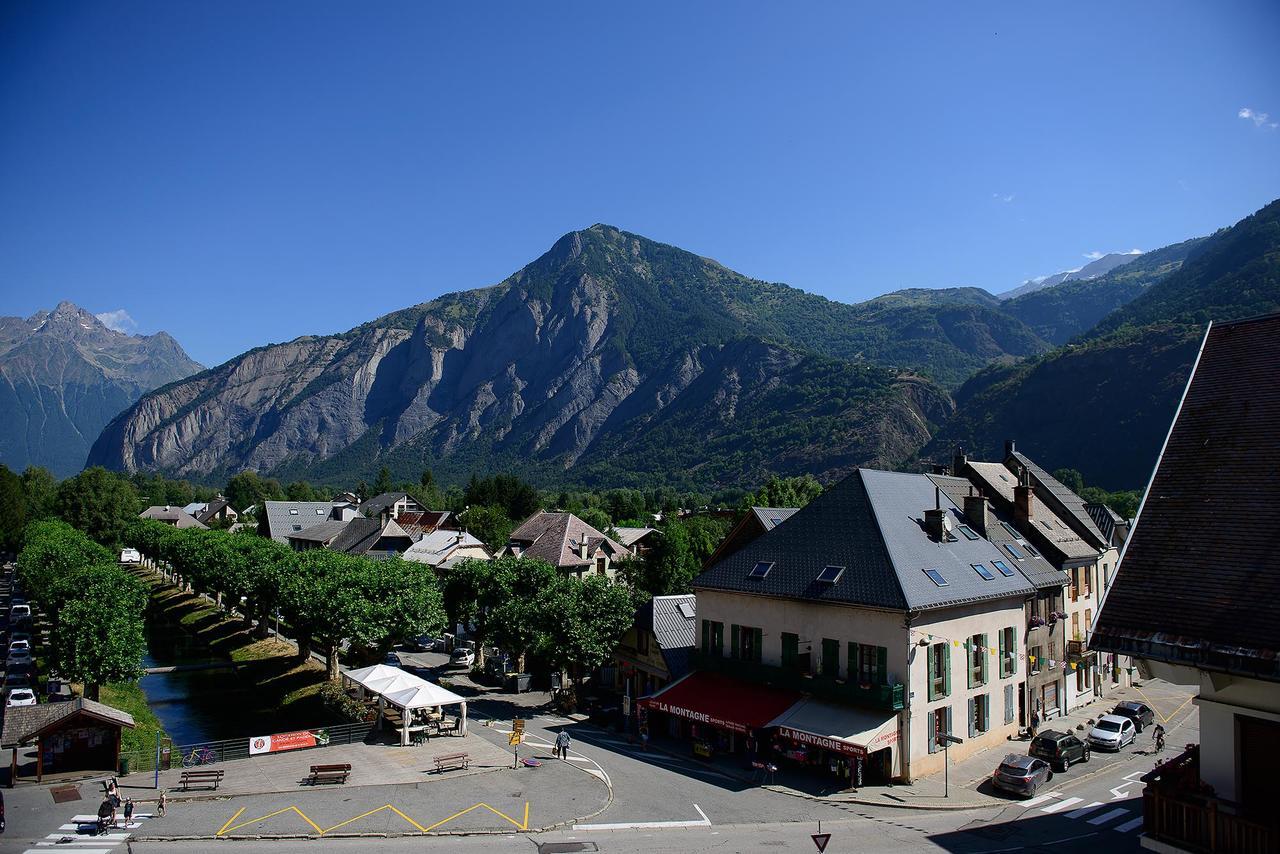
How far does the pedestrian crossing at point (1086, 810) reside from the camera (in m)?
27.7

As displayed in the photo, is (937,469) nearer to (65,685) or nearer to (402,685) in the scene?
(402,685)

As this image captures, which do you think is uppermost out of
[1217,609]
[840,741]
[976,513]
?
[1217,609]

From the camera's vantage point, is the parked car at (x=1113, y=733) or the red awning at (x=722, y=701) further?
the parked car at (x=1113, y=733)

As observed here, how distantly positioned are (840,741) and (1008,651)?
509 inches

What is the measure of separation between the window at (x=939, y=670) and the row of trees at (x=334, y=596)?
111 feet

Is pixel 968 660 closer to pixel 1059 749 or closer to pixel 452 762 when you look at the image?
pixel 1059 749

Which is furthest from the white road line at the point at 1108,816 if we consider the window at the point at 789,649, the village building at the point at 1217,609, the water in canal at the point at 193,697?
the water in canal at the point at 193,697

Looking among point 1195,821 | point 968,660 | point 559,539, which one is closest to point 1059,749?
point 968,660

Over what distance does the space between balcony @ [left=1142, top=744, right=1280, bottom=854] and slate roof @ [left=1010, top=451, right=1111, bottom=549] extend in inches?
1743

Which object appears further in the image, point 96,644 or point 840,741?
point 96,644

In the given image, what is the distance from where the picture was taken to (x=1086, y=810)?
29625 mm

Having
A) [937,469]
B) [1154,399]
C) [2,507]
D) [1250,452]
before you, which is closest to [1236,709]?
[1250,452]

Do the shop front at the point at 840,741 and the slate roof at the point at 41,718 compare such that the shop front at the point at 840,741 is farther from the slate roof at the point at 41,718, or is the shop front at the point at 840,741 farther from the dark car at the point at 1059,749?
the slate roof at the point at 41,718

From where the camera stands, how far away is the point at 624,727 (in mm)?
43906
